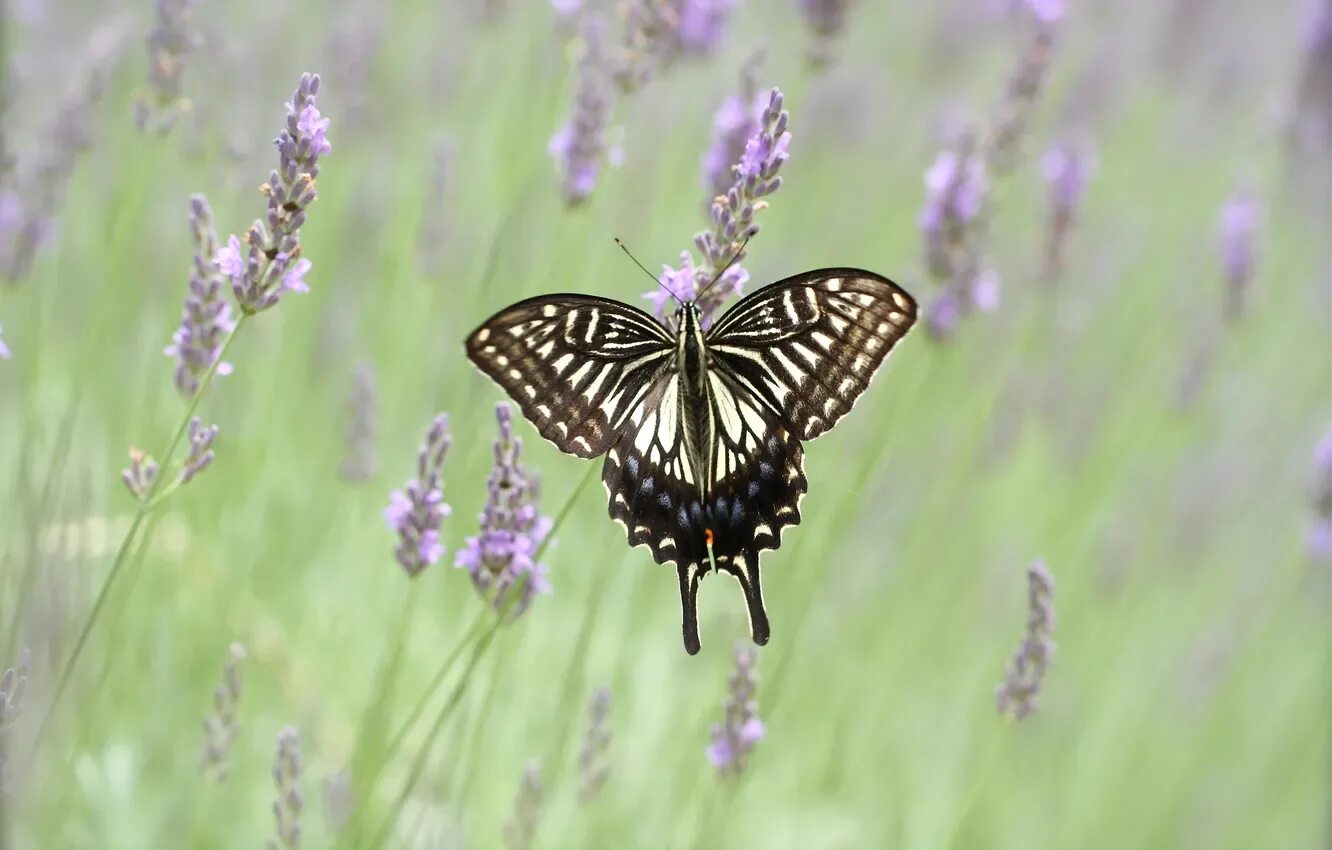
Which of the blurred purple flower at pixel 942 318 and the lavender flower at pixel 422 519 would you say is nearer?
the lavender flower at pixel 422 519

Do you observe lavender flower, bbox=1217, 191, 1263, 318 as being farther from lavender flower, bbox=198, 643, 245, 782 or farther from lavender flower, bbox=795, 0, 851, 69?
lavender flower, bbox=198, 643, 245, 782

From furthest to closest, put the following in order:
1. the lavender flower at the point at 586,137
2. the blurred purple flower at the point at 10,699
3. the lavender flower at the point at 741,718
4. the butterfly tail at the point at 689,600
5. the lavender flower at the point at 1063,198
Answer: the lavender flower at the point at 1063,198 < the lavender flower at the point at 586,137 < the lavender flower at the point at 741,718 < the butterfly tail at the point at 689,600 < the blurred purple flower at the point at 10,699

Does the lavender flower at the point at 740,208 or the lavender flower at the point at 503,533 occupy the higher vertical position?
the lavender flower at the point at 740,208

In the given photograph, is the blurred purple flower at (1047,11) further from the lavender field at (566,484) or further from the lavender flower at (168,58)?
the lavender flower at (168,58)

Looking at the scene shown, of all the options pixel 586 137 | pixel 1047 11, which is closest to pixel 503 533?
pixel 586 137

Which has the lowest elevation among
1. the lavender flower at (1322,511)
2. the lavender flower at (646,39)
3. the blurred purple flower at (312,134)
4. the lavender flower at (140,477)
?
the lavender flower at (140,477)

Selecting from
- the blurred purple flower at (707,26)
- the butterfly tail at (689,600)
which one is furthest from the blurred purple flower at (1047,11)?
the butterfly tail at (689,600)
